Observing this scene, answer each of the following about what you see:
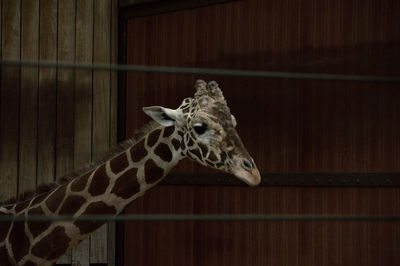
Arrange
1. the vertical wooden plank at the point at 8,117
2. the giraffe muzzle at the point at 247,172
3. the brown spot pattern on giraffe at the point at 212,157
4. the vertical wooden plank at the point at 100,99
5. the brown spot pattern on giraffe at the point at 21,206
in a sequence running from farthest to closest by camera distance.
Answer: the vertical wooden plank at the point at 100,99, the vertical wooden plank at the point at 8,117, the brown spot pattern on giraffe at the point at 21,206, the brown spot pattern on giraffe at the point at 212,157, the giraffe muzzle at the point at 247,172

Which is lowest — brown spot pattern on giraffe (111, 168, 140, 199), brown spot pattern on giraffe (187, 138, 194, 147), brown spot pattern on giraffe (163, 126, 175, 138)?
brown spot pattern on giraffe (111, 168, 140, 199)

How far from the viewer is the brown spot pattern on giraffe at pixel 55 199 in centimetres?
424

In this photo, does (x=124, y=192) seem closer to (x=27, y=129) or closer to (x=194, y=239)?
(x=194, y=239)

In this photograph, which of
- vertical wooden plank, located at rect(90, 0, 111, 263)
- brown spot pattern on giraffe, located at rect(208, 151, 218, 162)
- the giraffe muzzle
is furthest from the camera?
vertical wooden plank, located at rect(90, 0, 111, 263)

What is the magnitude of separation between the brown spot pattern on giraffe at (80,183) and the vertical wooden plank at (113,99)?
124 centimetres

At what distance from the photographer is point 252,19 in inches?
193

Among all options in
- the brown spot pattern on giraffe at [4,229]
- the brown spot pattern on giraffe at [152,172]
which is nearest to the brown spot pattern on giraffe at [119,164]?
the brown spot pattern on giraffe at [152,172]

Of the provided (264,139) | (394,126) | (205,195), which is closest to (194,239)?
(205,195)

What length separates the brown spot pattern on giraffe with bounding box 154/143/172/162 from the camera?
4.24 meters

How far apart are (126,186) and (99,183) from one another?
155 millimetres

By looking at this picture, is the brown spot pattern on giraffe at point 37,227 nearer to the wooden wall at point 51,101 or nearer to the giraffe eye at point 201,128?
the giraffe eye at point 201,128

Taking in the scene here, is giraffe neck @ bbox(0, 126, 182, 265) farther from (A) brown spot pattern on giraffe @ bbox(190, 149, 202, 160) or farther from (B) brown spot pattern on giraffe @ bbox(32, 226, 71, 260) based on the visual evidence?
(A) brown spot pattern on giraffe @ bbox(190, 149, 202, 160)

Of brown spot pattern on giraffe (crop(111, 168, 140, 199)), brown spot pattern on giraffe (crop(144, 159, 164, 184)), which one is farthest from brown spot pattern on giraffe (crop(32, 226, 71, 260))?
brown spot pattern on giraffe (crop(144, 159, 164, 184))

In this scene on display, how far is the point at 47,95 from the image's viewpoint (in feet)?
17.9
